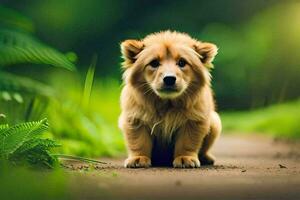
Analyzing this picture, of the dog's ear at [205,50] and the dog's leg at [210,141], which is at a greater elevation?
the dog's ear at [205,50]

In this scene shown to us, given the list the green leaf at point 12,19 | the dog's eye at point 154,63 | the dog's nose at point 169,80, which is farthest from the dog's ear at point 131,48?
the green leaf at point 12,19

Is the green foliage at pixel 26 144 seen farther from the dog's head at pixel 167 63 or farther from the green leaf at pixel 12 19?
the green leaf at pixel 12 19

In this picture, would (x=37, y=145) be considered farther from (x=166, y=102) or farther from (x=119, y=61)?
(x=119, y=61)

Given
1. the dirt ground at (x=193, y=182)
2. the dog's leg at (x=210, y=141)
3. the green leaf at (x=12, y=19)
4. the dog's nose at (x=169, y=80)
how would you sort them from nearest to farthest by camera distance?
the dirt ground at (x=193, y=182) < the dog's nose at (x=169, y=80) < the dog's leg at (x=210, y=141) < the green leaf at (x=12, y=19)

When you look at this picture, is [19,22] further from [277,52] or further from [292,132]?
[277,52]

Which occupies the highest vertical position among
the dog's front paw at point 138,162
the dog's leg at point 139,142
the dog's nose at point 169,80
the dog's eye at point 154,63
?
the dog's eye at point 154,63

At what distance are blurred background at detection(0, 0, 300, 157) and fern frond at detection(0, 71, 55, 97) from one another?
0.02 meters

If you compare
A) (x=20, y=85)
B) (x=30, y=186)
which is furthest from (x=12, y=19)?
(x=30, y=186)

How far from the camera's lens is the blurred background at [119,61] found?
7059mm

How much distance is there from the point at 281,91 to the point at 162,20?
295cm

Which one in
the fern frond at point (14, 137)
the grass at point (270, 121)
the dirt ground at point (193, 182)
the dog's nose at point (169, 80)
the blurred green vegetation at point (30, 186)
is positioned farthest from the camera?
the grass at point (270, 121)

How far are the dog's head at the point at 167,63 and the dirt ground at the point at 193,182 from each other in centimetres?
62

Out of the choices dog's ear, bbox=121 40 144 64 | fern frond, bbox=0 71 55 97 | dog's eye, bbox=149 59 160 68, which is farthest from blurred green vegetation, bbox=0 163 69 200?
fern frond, bbox=0 71 55 97

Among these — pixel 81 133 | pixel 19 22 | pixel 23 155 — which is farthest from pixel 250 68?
pixel 23 155
